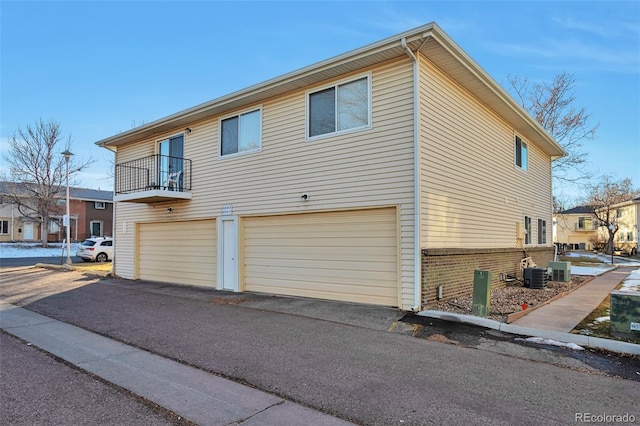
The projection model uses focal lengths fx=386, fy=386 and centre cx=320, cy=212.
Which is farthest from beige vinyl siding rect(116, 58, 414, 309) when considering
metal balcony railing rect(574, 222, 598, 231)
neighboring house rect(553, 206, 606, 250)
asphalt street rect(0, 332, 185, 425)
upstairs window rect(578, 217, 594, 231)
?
upstairs window rect(578, 217, 594, 231)

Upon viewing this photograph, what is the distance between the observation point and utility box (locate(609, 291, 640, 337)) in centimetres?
583

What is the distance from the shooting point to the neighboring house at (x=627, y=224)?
35.0m

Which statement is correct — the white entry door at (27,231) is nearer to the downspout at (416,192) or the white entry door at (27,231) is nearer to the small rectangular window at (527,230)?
the downspout at (416,192)

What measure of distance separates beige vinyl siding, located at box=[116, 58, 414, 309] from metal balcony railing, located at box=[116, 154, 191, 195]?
0.49 meters

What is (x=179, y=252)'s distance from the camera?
43.7 feet

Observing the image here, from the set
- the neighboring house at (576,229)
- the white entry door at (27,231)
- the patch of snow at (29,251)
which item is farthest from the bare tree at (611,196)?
the white entry door at (27,231)

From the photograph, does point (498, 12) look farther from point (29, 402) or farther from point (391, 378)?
point (29, 402)

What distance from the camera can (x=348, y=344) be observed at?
5.96 meters

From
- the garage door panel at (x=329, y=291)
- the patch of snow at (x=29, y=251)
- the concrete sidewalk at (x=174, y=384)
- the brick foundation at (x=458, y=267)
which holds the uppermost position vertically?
the brick foundation at (x=458, y=267)

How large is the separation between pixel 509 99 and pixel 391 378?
954cm

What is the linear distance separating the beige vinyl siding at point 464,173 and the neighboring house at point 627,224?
93.6 feet

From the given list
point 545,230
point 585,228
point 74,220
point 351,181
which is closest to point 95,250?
point 74,220

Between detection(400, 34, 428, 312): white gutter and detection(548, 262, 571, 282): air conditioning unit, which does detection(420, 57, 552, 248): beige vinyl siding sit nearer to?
detection(400, 34, 428, 312): white gutter

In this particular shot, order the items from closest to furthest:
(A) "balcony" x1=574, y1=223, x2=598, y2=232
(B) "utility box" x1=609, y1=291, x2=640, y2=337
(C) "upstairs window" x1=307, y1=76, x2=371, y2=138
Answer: (B) "utility box" x1=609, y1=291, x2=640, y2=337 → (C) "upstairs window" x1=307, y1=76, x2=371, y2=138 → (A) "balcony" x1=574, y1=223, x2=598, y2=232
